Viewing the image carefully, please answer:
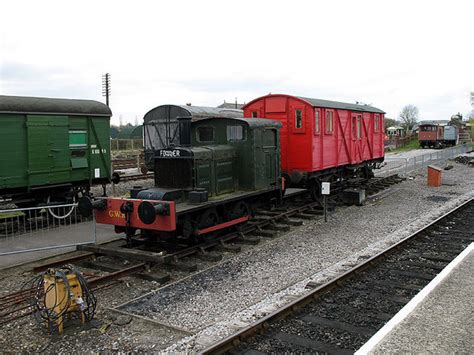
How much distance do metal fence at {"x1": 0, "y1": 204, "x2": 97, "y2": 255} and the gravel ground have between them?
1918mm

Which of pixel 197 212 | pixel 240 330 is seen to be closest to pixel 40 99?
pixel 197 212

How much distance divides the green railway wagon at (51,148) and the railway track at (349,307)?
8.43m

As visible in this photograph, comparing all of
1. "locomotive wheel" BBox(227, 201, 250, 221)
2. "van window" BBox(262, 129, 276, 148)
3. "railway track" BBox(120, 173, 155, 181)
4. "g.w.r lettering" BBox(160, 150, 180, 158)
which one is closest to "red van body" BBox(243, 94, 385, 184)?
"van window" BBox(262, 129, 276, 148)

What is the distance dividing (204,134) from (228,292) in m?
4.71

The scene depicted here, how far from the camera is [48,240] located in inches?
399

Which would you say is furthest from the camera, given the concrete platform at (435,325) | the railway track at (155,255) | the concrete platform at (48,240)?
the concrete platform at (48,240)

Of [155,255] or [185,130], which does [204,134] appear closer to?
[185,130]

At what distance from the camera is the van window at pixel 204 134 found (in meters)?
10.8

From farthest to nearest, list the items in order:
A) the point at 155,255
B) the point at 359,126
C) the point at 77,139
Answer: the point at 359,126
the point at 77,139
the point at 155,255

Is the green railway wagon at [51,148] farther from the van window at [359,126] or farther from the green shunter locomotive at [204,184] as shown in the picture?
the van window at [359,126]

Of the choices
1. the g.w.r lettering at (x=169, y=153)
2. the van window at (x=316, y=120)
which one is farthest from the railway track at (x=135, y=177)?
the g.w.r lettering at (x=169, y=153)

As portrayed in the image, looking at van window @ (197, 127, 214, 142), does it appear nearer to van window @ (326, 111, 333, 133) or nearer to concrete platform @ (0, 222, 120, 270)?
concrete platform @ (0, 222, 120, 270)

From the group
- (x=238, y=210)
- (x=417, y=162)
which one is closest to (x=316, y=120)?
(x=238, y=210)

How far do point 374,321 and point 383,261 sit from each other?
2896 mm
